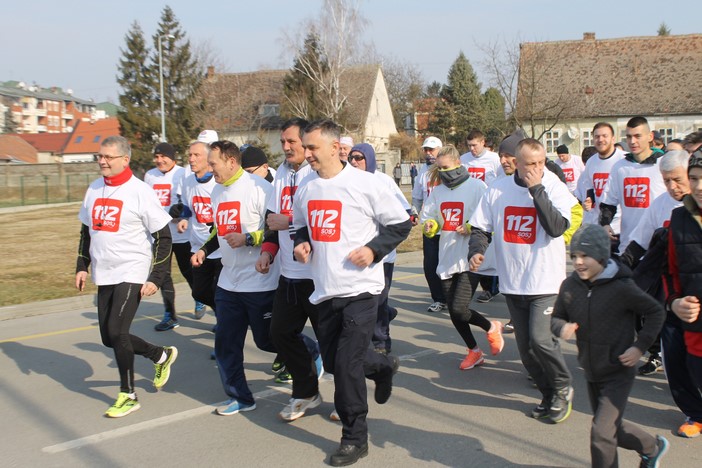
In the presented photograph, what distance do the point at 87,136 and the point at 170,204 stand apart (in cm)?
8959

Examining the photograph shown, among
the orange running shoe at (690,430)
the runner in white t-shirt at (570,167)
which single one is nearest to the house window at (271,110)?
the runner in white t-shirt at (570,167)

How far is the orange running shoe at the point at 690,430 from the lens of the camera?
4.98 metres

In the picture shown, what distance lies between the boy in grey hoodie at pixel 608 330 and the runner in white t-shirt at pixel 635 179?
3084mm

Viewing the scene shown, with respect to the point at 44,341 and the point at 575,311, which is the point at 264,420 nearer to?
the point at 575,311

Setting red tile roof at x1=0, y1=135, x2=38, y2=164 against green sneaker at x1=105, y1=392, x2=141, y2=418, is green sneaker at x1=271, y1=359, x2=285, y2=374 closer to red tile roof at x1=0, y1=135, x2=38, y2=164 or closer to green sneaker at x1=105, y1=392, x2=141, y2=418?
green sneaker at x1=105, y1=392, x2=141, y2=418

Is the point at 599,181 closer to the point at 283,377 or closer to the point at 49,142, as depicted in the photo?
the point at 283,377

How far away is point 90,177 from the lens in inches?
1577

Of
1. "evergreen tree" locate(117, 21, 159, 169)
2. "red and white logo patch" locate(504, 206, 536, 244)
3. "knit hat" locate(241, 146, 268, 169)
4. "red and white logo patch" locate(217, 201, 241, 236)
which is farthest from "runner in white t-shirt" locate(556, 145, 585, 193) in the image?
"evergreen tree" locate(117, 21, 159, 169)

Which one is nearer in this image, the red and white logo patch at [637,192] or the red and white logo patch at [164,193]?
the red and white logo patch at [637,192]

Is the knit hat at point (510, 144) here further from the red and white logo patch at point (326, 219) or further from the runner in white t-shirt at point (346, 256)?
the red and white logo patch at point (326, 219)

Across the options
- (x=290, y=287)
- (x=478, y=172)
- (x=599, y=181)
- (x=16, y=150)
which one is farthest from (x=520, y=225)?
(x=16, y=150)

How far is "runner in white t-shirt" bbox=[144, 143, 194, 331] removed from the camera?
887cm

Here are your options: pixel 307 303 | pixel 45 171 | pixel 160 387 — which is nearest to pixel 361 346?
pixel 307 303

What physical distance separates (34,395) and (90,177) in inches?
1413
